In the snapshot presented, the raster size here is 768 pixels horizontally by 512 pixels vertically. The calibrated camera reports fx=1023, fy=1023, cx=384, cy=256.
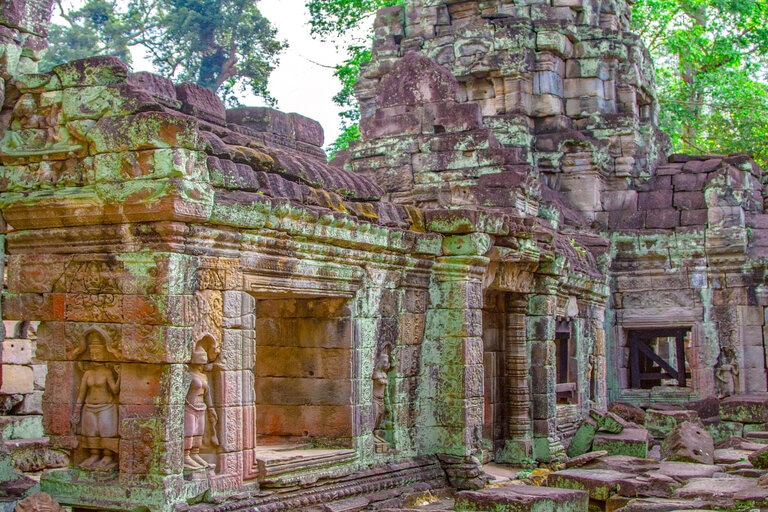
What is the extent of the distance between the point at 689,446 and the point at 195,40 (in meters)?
19.7

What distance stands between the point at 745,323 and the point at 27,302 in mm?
12095

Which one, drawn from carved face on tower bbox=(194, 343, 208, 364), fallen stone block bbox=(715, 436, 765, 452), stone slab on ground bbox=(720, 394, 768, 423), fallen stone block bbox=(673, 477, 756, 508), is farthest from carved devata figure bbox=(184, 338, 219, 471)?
stone slab on ground bbox=(720, 394, 768, 423)

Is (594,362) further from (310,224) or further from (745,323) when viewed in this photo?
(310,224)

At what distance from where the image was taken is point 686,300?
16.1 meters

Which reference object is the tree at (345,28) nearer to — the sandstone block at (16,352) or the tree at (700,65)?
the tree at (700,65)

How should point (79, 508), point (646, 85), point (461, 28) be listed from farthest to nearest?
1. point (646, 85)
2. point (461, 28)
3. point (79, 508)

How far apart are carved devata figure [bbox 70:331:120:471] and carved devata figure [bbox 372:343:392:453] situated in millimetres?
2577

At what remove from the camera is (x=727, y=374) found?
51.5 feet

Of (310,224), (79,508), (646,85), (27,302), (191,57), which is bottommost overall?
(79,508)

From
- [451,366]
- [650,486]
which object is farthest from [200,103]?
[650,486]

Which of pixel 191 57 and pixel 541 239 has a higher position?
pixel 191 57

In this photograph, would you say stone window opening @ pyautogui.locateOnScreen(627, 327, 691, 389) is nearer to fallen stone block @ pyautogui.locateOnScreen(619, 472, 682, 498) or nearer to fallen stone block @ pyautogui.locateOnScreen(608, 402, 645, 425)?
fallen stone block @ pyautogui.locateOnScreen(608, 402, 645, 425)

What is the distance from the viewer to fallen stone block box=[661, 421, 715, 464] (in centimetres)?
1069

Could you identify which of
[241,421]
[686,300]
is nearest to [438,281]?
[241,421]
